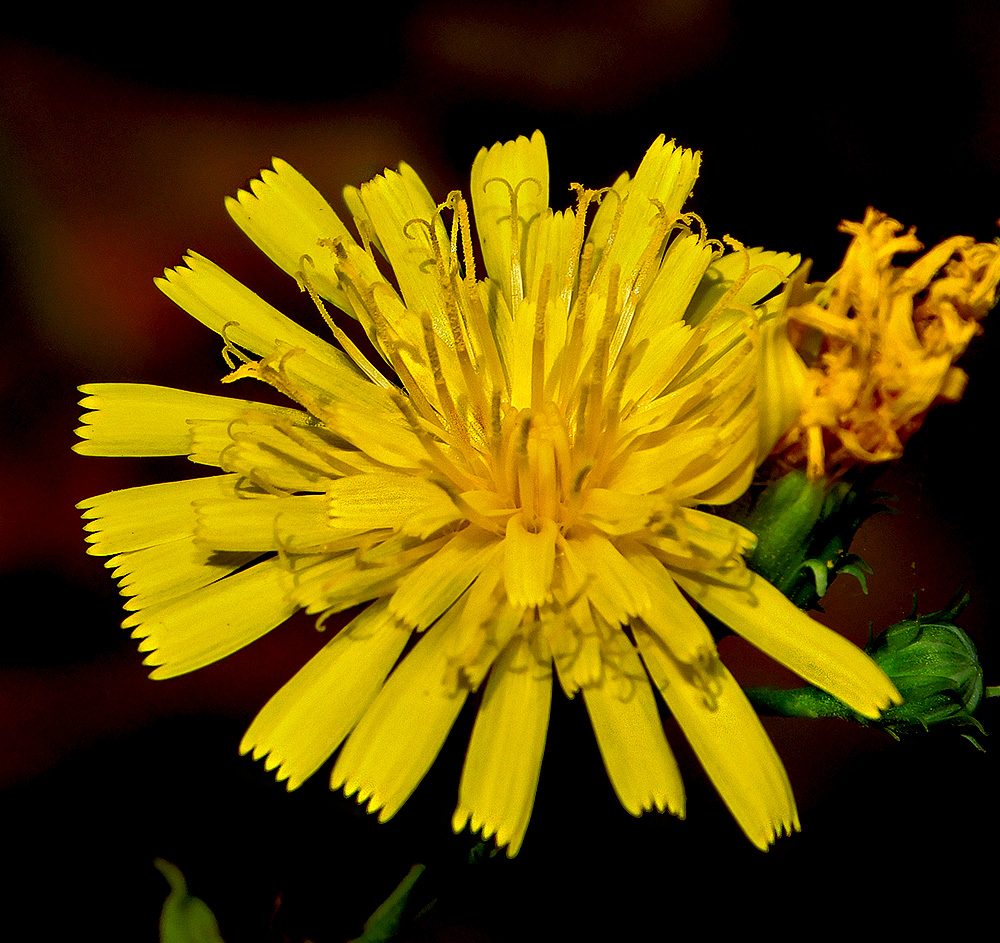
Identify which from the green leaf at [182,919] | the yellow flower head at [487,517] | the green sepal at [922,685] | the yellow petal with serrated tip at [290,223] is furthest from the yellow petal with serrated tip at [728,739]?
the yellow petal with serrated tip at [290,223]

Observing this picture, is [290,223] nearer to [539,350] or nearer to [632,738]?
[539,350]

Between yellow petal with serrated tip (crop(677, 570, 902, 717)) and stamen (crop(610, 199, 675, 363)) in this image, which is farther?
stamen (crop(610, 199, 675, 363))

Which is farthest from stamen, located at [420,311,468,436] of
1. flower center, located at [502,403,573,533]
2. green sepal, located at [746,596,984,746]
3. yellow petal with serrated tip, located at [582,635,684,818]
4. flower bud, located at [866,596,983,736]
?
flower bud, located at [866,596,983,736]

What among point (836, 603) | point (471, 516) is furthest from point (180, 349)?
point (836, 603)

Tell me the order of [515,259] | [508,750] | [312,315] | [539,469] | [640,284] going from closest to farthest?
[508,750], [539,469], [640,284], [515,259], [312,315]

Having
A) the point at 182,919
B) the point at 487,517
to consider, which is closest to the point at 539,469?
the point at 487,517

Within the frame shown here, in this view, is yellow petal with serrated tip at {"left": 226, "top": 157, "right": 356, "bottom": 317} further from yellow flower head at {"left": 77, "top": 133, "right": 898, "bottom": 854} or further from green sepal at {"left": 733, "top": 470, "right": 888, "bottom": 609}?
green sepal at {"left": 733, "top": 470, "right": 888, "bottom": 609}

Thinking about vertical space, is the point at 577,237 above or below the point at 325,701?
above
